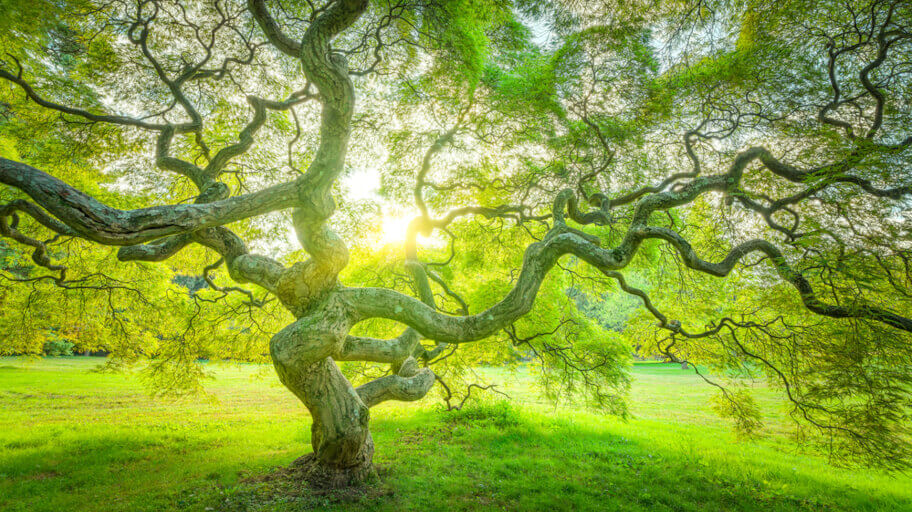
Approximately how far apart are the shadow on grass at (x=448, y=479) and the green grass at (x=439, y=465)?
1.2 inches

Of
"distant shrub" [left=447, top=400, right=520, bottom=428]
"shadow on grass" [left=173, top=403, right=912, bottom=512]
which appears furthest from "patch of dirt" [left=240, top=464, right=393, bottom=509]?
"distant shrub" [left=447, top=400, right=520, bottom=428]

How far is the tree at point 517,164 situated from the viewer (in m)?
4.42

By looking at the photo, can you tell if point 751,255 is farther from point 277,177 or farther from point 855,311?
point 277,177

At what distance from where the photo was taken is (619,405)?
8516 millimetres

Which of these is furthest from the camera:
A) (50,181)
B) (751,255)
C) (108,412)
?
(108,412)

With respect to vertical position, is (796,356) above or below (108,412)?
above

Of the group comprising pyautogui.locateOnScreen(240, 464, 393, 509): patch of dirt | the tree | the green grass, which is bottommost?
the green grass

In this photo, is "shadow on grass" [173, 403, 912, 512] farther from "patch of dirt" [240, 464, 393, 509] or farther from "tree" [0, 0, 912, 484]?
"tree" [0, 0, 912, 484]

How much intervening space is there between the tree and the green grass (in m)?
1.14

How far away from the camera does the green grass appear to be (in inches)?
203

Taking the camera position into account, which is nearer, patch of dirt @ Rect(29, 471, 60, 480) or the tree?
the tree

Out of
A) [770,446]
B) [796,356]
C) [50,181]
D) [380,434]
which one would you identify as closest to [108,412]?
[380,434]

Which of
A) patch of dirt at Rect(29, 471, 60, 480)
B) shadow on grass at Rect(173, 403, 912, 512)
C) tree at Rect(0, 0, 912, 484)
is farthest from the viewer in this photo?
patch of dirt at Rect(29, 471, 60, 480)

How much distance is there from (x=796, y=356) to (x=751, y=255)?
1796mm
